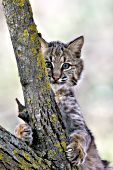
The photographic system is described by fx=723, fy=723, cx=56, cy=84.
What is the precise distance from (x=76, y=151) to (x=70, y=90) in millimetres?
1180

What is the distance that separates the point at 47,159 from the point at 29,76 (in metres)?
0.59

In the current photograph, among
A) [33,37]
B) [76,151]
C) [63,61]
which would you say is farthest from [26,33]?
[63,61]

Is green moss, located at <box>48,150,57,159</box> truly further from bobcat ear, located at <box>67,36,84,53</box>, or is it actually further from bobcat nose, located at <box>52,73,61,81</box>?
bobcat ear, located at <box>67,36,84,53</box>

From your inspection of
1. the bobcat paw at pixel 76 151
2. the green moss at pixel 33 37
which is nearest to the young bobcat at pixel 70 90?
the bobcat paw at pixel 76 151

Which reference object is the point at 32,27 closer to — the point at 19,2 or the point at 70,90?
the point at 19,2

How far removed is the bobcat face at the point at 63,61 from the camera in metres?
5.99

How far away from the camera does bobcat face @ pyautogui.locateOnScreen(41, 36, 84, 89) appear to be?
19.7ft

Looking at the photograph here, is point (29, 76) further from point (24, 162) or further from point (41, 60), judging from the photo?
point (24, 162)

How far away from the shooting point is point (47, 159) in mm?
4883

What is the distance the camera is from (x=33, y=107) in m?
4.82

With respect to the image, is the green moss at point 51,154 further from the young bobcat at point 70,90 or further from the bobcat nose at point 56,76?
the bobcat nose at point 56,76

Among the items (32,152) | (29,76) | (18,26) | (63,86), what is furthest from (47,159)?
(63,86)

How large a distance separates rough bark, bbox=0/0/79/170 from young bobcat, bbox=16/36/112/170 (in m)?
0.49

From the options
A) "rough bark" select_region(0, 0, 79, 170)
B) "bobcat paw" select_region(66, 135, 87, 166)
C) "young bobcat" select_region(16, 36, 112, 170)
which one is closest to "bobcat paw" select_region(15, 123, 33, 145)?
"rough bark" select_region(0, 0, 79, 170)
